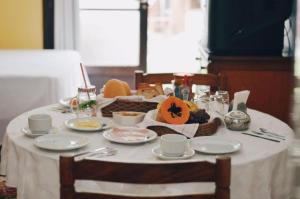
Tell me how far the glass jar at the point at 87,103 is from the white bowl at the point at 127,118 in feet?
0.47

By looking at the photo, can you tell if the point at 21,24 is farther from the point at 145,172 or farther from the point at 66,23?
the point at 145,172

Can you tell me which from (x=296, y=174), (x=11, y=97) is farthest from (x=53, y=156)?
(x=11, y=97)

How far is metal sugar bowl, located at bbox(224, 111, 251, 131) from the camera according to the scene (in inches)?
72.5

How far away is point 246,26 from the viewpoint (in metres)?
3.30

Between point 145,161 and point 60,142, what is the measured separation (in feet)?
1.25

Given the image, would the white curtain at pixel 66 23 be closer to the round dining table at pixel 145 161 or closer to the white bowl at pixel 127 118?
the white bowl at pixel 127 118

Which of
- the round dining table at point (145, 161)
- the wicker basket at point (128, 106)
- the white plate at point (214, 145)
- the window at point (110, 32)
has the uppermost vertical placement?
the window at point (110, 32)

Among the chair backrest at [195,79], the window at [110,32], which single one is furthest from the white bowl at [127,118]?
the window at [110,32]

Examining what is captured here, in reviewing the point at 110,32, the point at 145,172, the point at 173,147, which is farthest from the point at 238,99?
the point at 110,32

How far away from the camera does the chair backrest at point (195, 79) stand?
2.52m

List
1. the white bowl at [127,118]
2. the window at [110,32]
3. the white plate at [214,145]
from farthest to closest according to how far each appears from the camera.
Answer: the window at [110,32] → the white bowl at [127,118] → the white plate at [214,145]

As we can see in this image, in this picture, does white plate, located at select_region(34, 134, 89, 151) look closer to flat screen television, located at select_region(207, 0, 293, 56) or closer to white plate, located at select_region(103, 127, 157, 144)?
white plate, located at select_region(103, 127, 157, 144)

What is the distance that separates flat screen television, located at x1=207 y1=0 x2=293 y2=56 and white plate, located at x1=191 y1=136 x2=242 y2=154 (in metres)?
1.71

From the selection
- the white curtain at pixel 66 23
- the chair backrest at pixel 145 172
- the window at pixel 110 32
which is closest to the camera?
the chair backrest at pixel 145 172
